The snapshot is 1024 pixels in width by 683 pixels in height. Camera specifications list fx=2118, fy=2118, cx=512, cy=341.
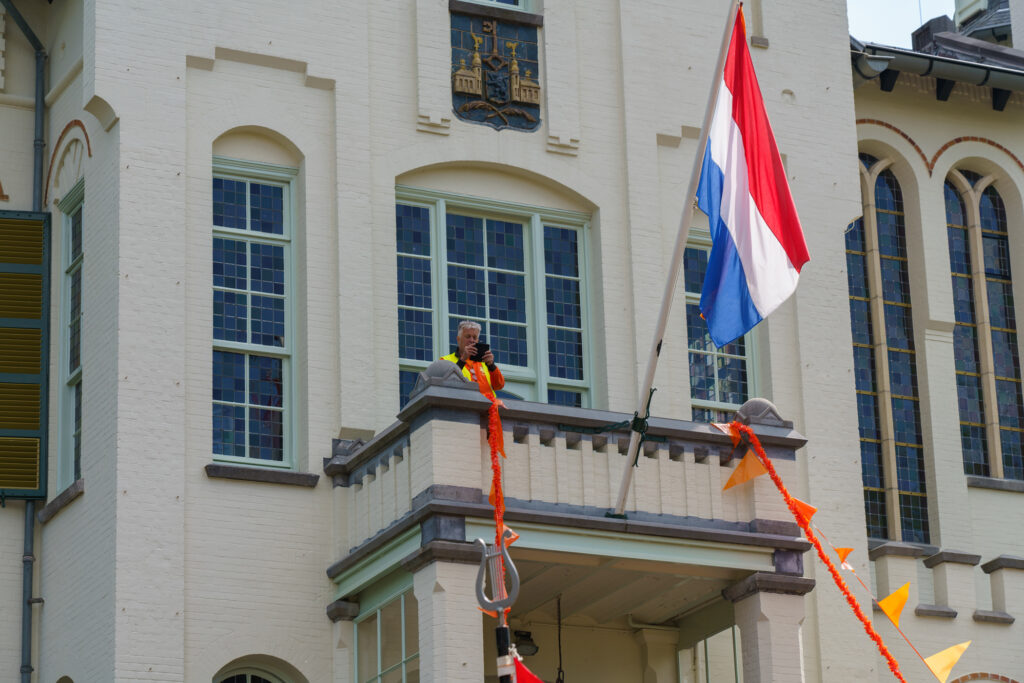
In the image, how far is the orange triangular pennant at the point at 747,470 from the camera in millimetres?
21016

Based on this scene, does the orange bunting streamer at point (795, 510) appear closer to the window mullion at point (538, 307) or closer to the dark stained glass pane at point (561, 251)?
the window mullion at point (538, 307)

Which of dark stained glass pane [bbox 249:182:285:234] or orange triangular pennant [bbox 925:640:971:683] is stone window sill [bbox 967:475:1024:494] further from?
dark stained glass pane [bbox 249:182:285:234]

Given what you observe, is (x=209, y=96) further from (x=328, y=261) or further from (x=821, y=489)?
(x=821, y=489)

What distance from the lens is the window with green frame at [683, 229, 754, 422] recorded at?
2417 centimetres

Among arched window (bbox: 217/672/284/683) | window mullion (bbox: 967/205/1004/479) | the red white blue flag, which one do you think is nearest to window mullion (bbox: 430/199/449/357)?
arched window (bbox: 217/672/284/683)

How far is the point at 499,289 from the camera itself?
23594 mm

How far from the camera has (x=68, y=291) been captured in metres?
23.2

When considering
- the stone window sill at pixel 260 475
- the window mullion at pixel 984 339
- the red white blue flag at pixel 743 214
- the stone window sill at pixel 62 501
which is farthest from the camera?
the window mullion at pixel 984 339

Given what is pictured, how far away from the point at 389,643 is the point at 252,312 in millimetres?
4007

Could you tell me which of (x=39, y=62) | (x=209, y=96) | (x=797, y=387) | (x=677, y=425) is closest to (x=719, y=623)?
(x=677, y=425)

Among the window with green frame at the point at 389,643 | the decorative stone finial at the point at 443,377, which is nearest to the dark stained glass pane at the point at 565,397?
the decorative stone finial at the point at 443,377

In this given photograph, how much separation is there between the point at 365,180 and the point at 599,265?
9.40ft

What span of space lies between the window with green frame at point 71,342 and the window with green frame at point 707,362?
680 centimetres

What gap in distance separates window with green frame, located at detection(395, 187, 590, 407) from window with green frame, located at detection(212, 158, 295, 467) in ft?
4.28
